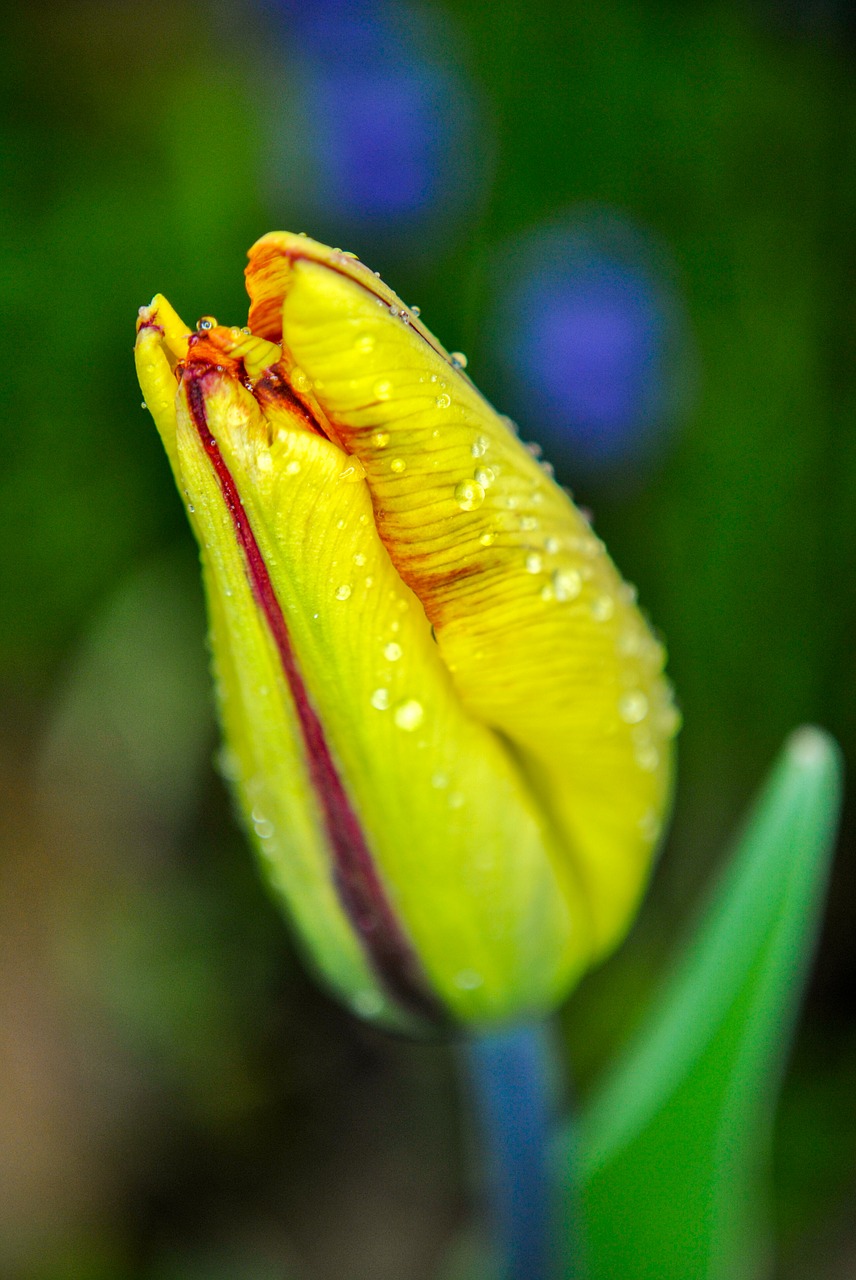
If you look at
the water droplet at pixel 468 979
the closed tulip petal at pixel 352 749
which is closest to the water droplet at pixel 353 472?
the closed tulip petal at pixel 352 749

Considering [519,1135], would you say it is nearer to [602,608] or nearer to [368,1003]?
[368,1003]

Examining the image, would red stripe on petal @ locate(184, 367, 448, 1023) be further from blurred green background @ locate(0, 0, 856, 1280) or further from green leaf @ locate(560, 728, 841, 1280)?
blurred green background @ locate(0, 0, 856, 1280)

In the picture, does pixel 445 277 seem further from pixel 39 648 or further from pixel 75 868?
pixel 75 868

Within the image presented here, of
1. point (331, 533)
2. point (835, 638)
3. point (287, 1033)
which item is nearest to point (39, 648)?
point (287, 1033)

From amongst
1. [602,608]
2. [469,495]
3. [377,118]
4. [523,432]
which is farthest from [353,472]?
[377,118]

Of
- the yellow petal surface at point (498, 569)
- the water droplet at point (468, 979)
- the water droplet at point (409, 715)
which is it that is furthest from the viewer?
the water droplet at point (468, 979)

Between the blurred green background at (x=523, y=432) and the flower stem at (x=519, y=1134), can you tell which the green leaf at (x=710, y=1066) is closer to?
the flower stem at (x=519, y=1134)
